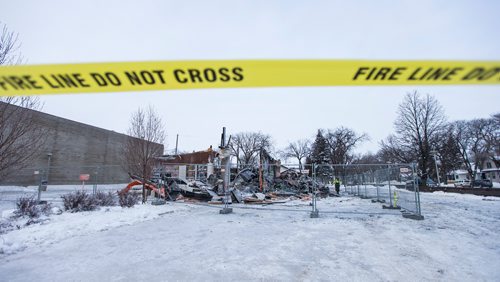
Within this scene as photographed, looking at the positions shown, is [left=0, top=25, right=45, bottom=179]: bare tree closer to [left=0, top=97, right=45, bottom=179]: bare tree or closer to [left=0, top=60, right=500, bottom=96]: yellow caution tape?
[left=0, top=97, right=45, bottom=179]: bare tree

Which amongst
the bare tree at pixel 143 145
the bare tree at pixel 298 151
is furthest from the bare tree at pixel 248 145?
the bare tree at pixel 143 145

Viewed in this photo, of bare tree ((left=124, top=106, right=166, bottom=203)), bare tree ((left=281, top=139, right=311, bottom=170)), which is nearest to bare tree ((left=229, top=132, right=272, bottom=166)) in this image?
bare tree ((left=281, top=139, right=311, bottom=170))

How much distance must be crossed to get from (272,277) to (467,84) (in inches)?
132

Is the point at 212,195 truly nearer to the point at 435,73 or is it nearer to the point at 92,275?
the point at 92,275

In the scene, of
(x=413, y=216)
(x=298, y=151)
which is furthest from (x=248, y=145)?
(x=413, y=216)

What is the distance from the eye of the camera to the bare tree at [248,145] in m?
69.9

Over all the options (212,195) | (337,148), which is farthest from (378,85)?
(337,148)

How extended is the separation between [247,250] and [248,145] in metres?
66.8

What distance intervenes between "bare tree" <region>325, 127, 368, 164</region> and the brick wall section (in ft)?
147

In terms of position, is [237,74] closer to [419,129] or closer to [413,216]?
[413,216]

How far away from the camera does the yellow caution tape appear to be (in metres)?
2.03

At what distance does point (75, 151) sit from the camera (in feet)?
111

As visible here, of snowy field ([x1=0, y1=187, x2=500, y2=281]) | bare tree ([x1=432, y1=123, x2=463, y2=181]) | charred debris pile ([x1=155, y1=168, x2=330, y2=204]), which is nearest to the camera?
snowy field ([x1=0, y1=187, x2=500, y2=281])

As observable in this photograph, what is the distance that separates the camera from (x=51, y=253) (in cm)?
490
